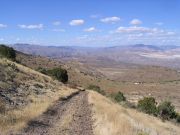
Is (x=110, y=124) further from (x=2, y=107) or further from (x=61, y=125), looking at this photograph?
(x=2, y=107)

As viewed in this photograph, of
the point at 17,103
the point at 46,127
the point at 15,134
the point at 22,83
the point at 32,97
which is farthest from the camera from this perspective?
the point at 22,83

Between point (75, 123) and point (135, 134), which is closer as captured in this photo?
point (135, 134)

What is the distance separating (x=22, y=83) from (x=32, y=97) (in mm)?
5658

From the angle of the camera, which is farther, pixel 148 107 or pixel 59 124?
pixel 148 107

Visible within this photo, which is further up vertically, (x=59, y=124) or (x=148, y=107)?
(x=59, y=124)

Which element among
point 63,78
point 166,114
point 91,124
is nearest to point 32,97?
point 91,124

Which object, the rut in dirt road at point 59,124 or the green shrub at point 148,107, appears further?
the green shrub at point 148,107

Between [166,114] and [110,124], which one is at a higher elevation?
[110,124]

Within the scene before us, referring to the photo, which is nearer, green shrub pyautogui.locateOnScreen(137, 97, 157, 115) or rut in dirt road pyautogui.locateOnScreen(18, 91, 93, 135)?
rut in dirt road pyautogui.locateOnScreen(18, 91, 93, 135)

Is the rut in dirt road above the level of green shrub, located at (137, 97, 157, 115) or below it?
above

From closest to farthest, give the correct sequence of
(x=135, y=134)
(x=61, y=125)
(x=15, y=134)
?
(x=15, y=134) → (x=135, y=134) → (x=61, y=125)

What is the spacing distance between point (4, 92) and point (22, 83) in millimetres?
7023

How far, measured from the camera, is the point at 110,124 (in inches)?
745

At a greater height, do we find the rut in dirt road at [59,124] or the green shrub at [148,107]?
the rut in dirt road at [59,124]
